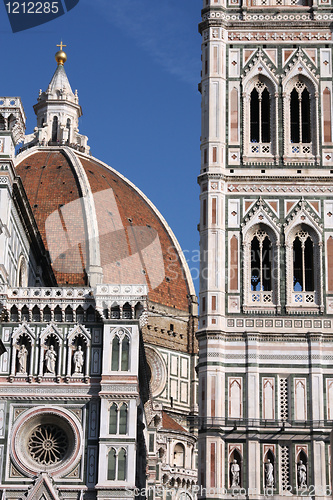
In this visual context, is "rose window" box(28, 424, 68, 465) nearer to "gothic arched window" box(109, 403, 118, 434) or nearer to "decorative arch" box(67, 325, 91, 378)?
"gothic arched window" box(109, 403, 118, 434)

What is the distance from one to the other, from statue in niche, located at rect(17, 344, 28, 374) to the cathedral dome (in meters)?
26.2

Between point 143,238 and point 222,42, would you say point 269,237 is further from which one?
point 143,238

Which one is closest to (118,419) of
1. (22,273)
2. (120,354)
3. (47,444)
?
(120,354)

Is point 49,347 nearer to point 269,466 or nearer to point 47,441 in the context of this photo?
point 47,441

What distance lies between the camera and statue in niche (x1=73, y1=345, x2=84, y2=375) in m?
40.1

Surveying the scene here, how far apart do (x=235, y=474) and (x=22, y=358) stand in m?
8.80

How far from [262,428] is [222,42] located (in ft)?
42.7

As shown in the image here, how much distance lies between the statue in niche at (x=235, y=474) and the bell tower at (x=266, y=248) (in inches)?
1.1

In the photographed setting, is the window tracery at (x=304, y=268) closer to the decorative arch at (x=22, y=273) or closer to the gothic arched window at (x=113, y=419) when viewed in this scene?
the gothic arched window at (x=113, y=419)

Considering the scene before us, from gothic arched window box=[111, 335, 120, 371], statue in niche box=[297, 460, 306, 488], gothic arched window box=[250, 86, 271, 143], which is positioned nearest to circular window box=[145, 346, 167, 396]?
gothic arched window box=[111, 335, 120, 371]

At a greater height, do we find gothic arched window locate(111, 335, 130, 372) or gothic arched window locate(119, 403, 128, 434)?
gothic arched window locate(111, 335, 130, 372)

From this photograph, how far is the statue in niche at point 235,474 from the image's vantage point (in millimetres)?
35375

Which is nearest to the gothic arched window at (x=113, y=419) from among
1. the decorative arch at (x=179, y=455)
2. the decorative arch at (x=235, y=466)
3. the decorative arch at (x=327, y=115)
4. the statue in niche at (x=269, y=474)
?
the decorative arch at (x=235, y=466)

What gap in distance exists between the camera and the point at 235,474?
35.4 metres
